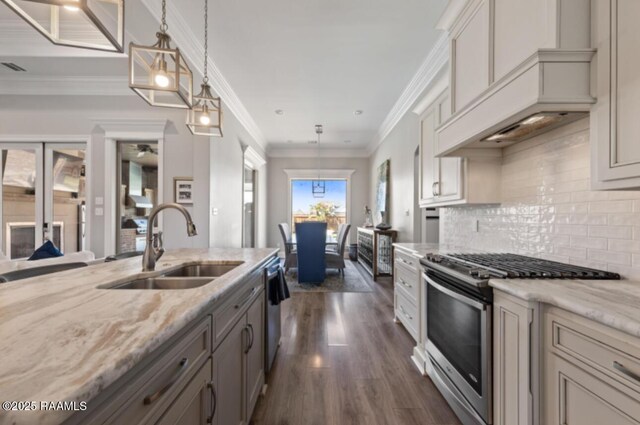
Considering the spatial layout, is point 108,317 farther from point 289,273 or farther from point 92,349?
A: point 289,273

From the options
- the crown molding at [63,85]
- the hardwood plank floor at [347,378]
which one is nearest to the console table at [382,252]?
the hardwood plank floor at [347,378]

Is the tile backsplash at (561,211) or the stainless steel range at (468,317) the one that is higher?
the tile backsplash at (561,211)

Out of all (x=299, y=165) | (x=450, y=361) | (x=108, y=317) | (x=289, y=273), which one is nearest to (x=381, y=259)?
(x=289, y=273)

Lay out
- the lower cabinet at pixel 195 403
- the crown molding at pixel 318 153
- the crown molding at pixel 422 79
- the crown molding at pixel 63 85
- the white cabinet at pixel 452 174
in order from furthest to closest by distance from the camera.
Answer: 1. the crown molding at pixel 318 153
2. the crown molding at pixel 63 85
3. the crown molding at pixel 422 79
4. the white cabinet at pixel 452 174
5. the lower cabinet at pixel 195 403

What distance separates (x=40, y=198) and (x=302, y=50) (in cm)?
412

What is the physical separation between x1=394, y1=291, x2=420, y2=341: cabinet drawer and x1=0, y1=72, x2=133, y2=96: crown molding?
425 cm

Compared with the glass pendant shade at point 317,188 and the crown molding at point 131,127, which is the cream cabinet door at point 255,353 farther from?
the glass pendant shade at point 317,188

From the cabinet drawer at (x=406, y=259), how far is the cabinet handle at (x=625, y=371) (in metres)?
1.39

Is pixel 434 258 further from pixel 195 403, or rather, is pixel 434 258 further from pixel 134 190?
pixel 134 190

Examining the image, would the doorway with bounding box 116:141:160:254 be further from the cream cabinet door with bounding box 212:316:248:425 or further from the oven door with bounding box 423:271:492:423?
the oven door with bounding box 423:271:492:423

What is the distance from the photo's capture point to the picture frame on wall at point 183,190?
3652 mm

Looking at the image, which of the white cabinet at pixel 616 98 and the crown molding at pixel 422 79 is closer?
the white cabinet at pixel 616 98

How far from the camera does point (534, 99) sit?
120 cm

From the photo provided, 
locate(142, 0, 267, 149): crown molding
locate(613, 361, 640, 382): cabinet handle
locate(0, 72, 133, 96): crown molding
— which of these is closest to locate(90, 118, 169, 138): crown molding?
locate(0, 72, 133, 96): crown molding
